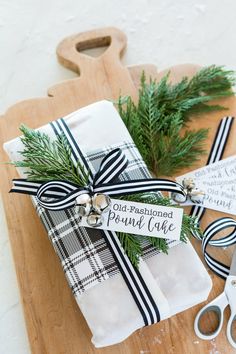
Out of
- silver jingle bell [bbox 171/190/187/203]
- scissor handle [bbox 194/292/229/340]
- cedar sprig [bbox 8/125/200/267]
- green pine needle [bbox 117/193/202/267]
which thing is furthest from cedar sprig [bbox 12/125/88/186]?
scissor handle [bbox 194/292/229/340]

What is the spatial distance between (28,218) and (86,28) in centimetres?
59

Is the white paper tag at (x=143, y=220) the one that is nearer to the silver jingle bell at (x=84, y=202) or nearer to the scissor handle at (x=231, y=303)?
the silver jingle bell at (x=84, y=202)

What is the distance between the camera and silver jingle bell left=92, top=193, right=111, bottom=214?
0.84m

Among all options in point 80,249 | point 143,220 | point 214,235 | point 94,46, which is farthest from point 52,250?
point 94,46

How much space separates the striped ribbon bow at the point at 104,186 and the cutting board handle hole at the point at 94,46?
18.1 inches

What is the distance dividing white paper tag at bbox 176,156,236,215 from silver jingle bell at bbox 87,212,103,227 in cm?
26

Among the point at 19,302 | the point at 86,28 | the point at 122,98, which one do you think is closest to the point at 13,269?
the point at 19,302

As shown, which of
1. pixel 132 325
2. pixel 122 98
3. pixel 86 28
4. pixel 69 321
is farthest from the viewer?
pixel 86 28

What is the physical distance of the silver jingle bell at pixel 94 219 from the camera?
0.85 metres

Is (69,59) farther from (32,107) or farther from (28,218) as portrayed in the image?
(28,218)

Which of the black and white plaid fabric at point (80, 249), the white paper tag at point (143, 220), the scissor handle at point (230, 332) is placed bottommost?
the scissor handle at point (230, 332)

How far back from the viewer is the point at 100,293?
861 millimetres

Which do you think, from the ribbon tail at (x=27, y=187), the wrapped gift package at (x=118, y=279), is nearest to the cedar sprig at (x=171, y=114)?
the wrapped gift package at (x=118, y=279)

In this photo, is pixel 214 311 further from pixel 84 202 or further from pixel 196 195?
pixel 84 202
